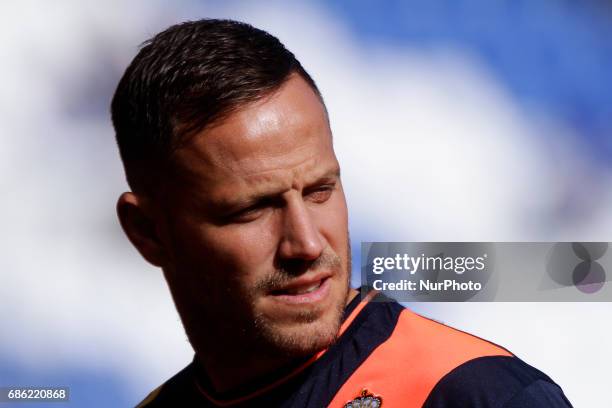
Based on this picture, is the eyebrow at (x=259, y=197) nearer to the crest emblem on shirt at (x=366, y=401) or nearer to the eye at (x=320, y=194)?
the eye at (x=320, y=194)

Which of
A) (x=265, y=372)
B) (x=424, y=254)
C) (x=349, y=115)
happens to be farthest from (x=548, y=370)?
(x=265, y=372)

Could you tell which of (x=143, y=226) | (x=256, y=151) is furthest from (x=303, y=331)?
(x=143, y=226)

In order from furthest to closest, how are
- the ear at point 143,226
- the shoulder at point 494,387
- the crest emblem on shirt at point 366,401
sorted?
the ear at point 143,226, the crest emblem on shirt at point 366,401, the shoulder at point 494,387

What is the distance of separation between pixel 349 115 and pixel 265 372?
37.8 inches

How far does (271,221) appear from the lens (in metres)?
1.47

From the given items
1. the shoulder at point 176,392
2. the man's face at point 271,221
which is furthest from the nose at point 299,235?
the shoulder at point 176,392

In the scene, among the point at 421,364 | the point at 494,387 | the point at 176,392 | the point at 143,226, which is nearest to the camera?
the point at 494,387

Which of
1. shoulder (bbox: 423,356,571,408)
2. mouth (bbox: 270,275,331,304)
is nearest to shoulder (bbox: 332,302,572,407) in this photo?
shoulder (bbox: 423,356,571,408)

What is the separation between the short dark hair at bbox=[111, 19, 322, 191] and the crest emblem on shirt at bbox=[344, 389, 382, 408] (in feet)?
1.57

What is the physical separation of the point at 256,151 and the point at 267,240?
5.4 inches

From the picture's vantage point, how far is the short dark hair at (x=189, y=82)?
1511 mm

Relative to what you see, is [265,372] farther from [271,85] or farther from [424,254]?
[424,254]

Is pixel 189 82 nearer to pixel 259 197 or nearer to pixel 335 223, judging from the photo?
pixel 259 197

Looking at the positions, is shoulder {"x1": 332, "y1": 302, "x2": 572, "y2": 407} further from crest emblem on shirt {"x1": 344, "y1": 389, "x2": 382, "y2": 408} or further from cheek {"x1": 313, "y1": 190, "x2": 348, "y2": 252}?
cheek {"x1": 313, "y1": 190, "x2": 348, "y2": 252}
